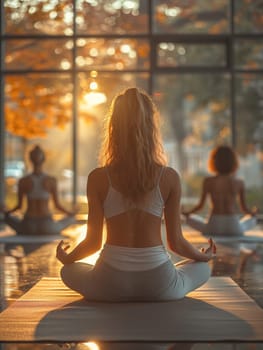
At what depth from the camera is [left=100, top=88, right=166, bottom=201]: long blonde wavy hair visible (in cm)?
318

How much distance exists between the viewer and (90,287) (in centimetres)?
333

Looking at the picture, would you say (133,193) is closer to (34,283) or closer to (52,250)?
(34,283)

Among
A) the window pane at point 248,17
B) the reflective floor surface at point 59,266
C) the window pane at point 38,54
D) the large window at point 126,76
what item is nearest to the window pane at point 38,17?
the large window at point 126,76

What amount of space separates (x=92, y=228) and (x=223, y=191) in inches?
150

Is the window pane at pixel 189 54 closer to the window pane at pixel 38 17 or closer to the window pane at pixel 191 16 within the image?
the window pane at pixel 191 16

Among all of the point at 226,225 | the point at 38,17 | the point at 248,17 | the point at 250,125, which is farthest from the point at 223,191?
the point at 38,17

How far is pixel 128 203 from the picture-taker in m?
3.23

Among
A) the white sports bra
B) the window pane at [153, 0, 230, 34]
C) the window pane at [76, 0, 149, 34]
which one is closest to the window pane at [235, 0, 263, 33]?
the window pane at [153, 0, 230, 34]

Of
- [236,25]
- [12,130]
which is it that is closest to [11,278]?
[12,130]

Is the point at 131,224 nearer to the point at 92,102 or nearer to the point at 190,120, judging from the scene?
the point at 190,120

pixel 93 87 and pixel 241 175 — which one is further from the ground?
pixel 93 87

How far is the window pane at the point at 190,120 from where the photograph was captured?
9.62 m

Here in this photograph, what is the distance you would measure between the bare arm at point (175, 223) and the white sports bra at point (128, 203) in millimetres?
58

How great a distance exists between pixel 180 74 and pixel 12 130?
7.09ft
